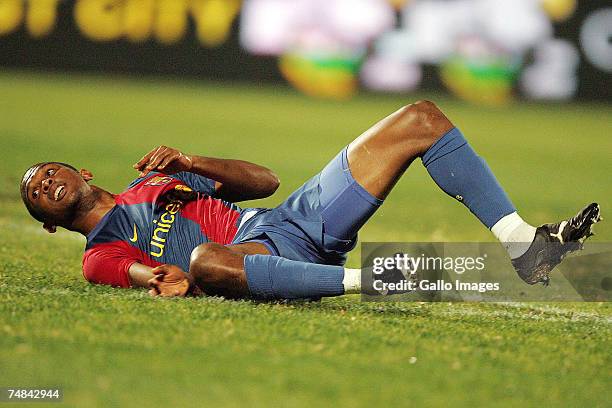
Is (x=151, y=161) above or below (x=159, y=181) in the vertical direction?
above

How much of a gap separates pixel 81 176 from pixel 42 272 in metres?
0.70

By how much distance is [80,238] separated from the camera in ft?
23.0

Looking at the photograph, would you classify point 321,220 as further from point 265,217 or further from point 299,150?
point 299,150

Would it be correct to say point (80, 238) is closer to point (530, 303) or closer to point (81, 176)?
point (81, 176)

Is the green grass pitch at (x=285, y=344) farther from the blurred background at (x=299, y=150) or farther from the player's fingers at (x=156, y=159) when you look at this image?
the player's fingers at (x=156, y=159)

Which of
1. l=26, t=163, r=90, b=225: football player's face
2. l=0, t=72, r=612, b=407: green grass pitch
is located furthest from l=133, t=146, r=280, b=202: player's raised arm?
l=0, t=72, r=612, b=407: green grass pitch

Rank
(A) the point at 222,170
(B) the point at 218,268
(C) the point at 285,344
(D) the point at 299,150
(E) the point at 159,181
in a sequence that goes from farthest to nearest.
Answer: (D) the point at 299,150, (E) the point at 159,181, (A) the point at 222,170, (B) the point at 218,268, (C) the point at 285,344

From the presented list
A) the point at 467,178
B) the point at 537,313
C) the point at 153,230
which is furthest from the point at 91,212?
the point at 537,313

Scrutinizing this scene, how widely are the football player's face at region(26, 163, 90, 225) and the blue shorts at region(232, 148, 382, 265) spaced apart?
0.88 metres

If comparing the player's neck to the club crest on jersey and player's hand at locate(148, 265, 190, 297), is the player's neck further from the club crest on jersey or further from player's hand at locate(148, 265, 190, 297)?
player's hand at locate(148, 265, 190, 297)

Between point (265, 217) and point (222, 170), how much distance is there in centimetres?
34

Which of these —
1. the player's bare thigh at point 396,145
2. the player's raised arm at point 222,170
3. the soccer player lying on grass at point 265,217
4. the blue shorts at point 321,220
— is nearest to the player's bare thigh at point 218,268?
the soccer player lying on grass at point 265,217

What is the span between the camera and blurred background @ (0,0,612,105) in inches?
703

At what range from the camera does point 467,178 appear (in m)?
4.48
